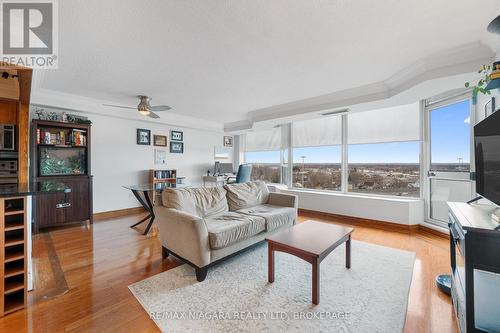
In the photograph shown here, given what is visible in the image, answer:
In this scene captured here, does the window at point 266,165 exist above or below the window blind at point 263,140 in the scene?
below

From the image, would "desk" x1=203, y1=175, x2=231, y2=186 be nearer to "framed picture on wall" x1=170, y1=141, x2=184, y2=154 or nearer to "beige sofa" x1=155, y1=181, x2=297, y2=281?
"framed picture on wall" x1=170, y1=141, x2=184, y2=154

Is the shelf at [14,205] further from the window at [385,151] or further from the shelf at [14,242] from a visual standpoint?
the window at [385,151]

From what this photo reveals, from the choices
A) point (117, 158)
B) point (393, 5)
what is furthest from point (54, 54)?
point (393, 5)

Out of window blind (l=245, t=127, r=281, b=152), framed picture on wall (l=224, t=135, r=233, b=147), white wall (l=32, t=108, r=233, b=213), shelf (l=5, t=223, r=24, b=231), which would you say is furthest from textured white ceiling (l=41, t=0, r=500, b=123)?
framed picture on wall (l=224, t=135, r=233, b=147)

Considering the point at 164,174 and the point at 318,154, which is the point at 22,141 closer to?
the point at 164,174

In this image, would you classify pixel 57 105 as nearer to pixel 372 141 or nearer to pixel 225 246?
pixel 225 246

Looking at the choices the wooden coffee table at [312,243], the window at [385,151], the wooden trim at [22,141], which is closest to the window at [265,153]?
the window at [385,151]

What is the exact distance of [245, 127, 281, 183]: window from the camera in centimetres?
616

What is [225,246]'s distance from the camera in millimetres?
2316

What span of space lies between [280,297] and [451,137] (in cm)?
359

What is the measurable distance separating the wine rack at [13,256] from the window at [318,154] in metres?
5.00

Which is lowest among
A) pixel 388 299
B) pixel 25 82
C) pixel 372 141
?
pixel 388 299

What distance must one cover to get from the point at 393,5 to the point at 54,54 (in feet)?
11.3

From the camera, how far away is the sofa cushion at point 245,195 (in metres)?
3.35
